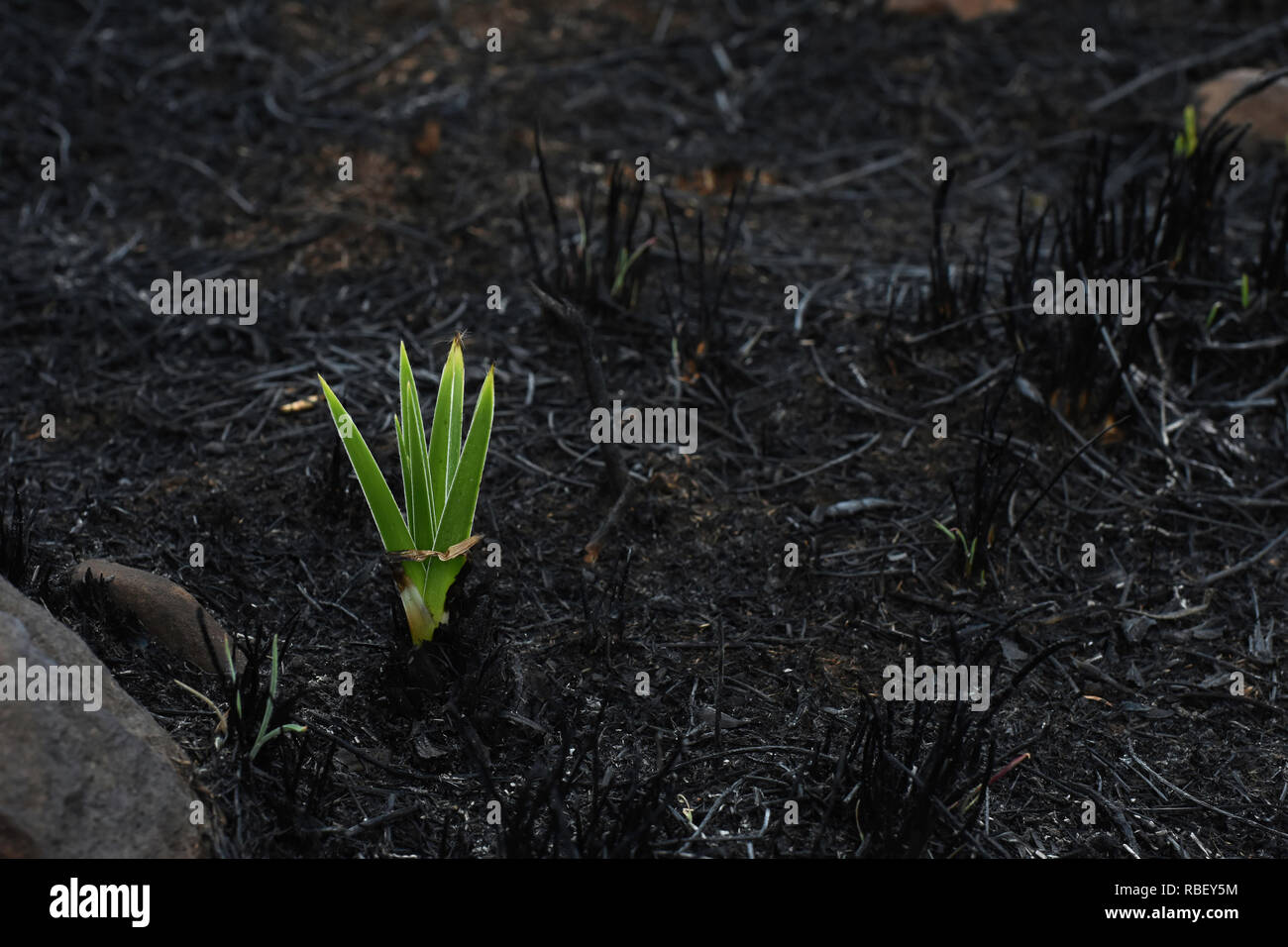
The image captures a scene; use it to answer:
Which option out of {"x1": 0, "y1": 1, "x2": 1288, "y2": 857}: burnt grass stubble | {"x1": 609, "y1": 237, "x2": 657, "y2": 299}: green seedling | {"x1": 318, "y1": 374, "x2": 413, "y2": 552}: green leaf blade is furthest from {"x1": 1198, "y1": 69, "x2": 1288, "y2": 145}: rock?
{"x1": 318, "y1": 374, "x2": 413, "y2": 552}: green leaf blade

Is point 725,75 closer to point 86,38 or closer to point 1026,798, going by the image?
point 86,38

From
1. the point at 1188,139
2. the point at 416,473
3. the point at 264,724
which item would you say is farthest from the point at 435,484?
the point at 1188,139

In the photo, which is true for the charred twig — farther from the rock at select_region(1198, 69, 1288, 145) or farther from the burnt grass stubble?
the rock at select_region(1198, 69, 1288, 145)
